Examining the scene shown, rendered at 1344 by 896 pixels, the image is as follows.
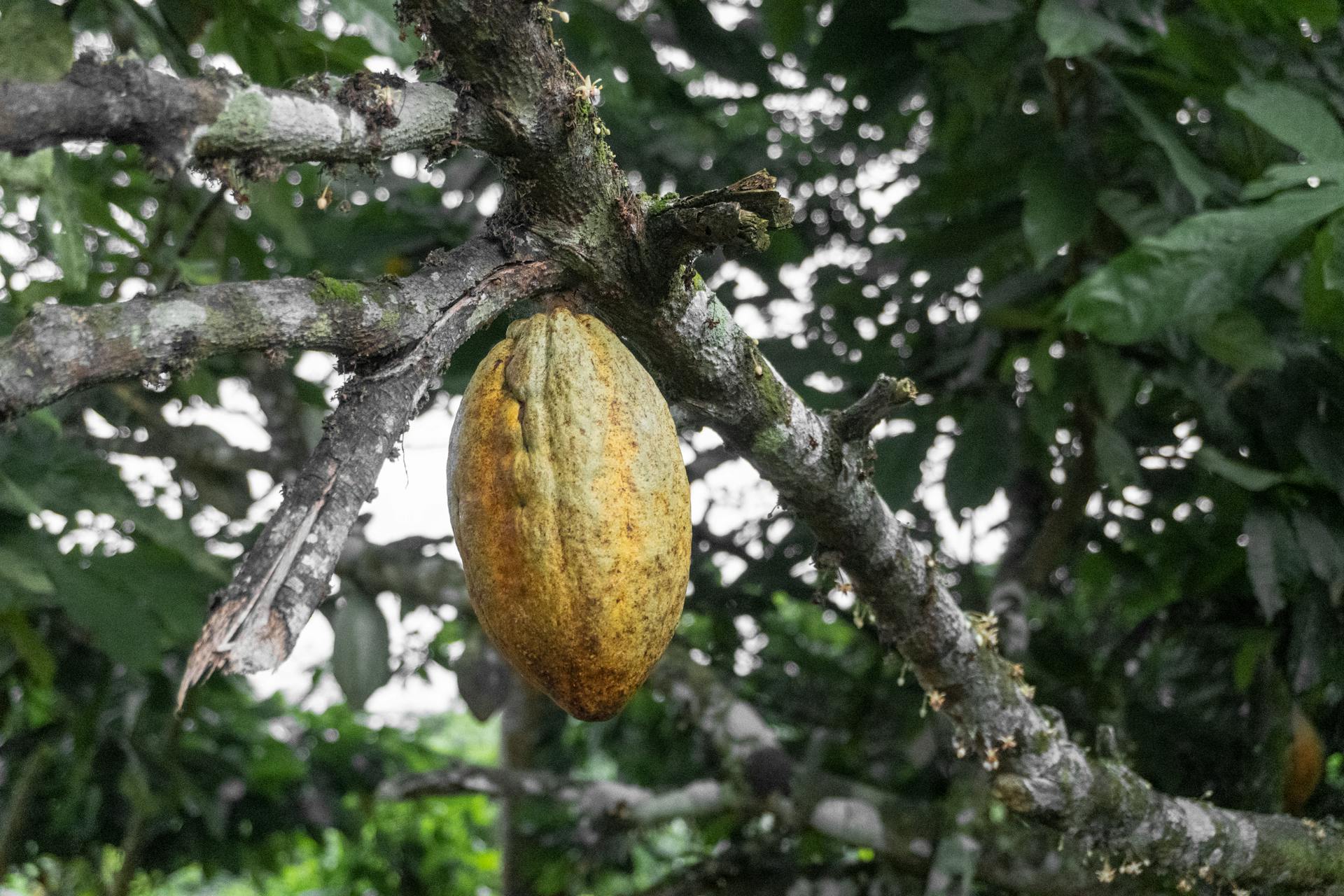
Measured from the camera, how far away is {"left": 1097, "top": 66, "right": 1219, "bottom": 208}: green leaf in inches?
80.8

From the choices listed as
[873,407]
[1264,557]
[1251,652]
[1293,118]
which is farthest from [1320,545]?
[873,407]

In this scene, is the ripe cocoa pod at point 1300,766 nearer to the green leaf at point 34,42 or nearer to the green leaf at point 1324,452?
the green leaf at point 1324,452

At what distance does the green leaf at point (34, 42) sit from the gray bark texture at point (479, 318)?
0.31 m

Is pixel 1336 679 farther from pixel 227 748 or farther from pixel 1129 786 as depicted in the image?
pixel 227 748

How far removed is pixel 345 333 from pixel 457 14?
0.84 ft

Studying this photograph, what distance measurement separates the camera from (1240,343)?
2.16 meters

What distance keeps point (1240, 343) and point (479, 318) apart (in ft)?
5.55

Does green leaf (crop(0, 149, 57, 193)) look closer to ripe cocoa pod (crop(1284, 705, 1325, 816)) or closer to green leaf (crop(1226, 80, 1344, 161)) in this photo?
green leaf (crop(1226, 80, 1344, 161))

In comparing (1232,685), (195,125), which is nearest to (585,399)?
(195,125)

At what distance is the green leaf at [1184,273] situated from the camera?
6.21 feet

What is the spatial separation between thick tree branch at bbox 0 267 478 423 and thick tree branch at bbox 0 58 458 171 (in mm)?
98

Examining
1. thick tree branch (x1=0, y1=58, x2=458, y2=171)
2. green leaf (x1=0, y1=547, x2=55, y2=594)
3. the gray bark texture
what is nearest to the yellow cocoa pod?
the gray bark texture

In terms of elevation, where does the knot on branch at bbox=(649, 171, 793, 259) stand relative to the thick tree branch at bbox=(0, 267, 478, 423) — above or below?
above

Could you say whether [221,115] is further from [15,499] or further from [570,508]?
[15,499]
